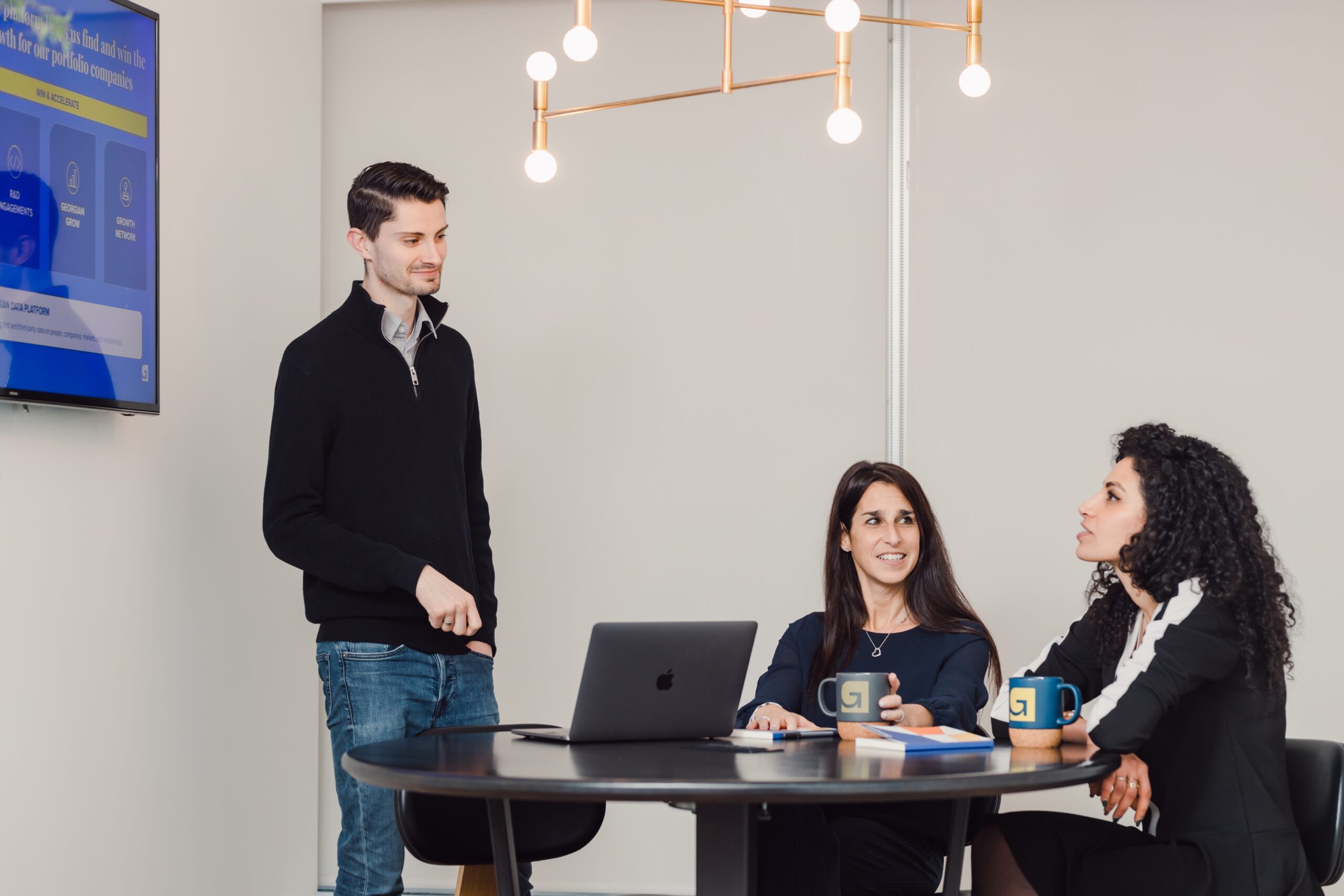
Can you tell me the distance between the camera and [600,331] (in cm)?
389

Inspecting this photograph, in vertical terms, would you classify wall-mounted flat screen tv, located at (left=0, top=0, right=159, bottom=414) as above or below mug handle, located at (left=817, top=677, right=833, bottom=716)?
above

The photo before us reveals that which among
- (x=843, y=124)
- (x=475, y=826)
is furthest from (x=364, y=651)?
(x=843, y=124)

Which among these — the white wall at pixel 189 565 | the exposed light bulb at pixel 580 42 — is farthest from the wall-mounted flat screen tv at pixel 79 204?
the exposed light bulb at pixel 580 42

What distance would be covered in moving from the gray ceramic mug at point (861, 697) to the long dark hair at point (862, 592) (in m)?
0.50

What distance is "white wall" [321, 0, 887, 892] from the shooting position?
379cm

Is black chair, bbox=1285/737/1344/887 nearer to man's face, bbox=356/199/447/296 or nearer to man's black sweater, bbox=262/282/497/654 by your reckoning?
man's black sweater, bbox=262/282/497/654

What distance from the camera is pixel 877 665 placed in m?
2.57

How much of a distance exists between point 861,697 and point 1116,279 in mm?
2070

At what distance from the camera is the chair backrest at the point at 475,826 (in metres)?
2.23

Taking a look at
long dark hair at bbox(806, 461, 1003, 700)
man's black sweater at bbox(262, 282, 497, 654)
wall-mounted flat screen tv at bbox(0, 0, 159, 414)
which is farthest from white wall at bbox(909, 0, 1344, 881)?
wall-mounted flat screen tv at bbox(0, 0, 159, 414)

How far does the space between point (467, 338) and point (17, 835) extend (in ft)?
6.19

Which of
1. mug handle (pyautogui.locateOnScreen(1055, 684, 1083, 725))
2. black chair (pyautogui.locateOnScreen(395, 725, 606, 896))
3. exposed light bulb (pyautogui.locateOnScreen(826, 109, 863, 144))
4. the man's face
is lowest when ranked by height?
black chair (pyautogui.locateOnScreen(395, 725, 606, 896))

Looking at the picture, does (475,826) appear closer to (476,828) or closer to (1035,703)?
(476,828)

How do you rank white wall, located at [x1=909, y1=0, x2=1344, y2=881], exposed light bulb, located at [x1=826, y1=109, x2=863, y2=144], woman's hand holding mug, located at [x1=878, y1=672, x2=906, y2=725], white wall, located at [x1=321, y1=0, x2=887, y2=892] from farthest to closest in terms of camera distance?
1. white wall, located at [x1=321, y1=0, x2=887, y2=892]
2. white wall, located at [x1=909, y1=0, x2=1344, y2=881]
3. exposed light bulb, located at [x1=826, y1=109, x2=863, y2=144]
4. woman's hand holding mug, located at [x1=878, y1=672, x2=906, y2=725]
